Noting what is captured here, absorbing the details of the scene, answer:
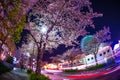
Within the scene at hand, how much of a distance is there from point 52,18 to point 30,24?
388 cm

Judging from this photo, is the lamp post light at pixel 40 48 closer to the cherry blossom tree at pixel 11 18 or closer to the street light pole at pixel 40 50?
the street light pole at pixel 40 50

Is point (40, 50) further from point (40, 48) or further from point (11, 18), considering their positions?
point (11, 18)

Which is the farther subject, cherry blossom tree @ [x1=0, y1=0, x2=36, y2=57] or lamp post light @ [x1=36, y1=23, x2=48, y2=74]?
lamp post light @ [x1=36, y1=23, x2=48, y2=74]

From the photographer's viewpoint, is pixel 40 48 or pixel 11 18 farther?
pixel 40 48

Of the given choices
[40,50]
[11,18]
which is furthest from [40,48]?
[11,18]

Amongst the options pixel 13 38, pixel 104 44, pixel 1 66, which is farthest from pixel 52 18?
pixel 104 44

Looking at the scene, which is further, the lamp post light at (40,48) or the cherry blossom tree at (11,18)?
the lamp post light at (40,48)

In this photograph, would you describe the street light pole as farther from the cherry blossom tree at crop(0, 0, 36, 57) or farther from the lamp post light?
the cherry blossom tree at crop(0, 0, 36, 57)

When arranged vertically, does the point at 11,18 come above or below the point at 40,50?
above

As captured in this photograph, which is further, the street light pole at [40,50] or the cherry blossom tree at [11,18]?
the street light pole at [40,50]

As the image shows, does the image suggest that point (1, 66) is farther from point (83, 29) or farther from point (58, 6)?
point (83, 29)

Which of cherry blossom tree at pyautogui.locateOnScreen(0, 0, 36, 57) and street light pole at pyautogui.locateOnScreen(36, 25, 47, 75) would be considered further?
street light pole at pyautogui.locateOnScreen(36, 25, 47, 75)

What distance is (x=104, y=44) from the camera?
74.4 metres

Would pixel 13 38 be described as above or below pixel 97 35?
below
